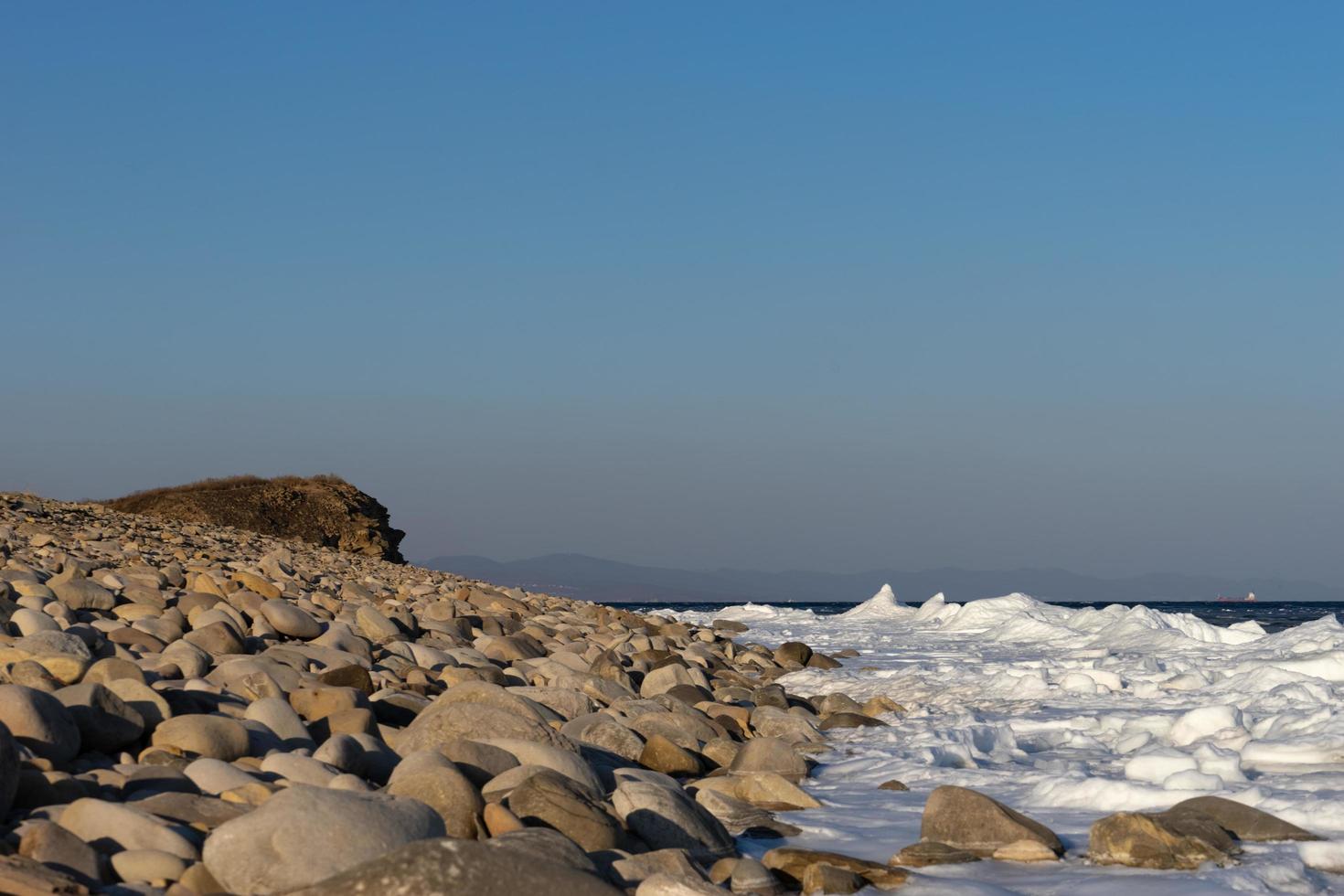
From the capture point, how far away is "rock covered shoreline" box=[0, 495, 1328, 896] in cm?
311

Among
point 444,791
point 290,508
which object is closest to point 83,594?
point 444,791

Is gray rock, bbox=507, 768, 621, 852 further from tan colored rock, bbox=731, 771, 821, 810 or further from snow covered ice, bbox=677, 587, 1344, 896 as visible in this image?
tan colored rock, bbox=731, 771, 821, 810

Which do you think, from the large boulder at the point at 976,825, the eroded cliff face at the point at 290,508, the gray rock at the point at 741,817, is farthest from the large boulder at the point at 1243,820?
the eroded cliff face at the point at 290,508

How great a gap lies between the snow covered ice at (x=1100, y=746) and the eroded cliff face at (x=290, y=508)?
14.5 meters

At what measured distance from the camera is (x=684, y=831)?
427cm

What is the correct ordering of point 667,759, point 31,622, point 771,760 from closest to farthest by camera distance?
point 31,622, point 667,759, point 771,760

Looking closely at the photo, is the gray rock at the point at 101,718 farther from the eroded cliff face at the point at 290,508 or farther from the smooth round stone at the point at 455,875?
the eroded cliff face at the point at 290,508

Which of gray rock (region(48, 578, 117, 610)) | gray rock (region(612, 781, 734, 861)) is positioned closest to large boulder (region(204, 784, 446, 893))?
gray rock (region(612, 781, 734, 861))

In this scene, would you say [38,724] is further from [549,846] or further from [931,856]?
[931,856]

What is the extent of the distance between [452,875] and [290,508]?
22901mm

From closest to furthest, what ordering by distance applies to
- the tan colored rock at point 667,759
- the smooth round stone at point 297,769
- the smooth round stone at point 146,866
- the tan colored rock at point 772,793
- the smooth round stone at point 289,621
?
1. the smooth round stone at point 146,866
2. the smooth round stone at point 297,769
3. the tan colored rock at point 772,793
4. the tan colored rock at point 667,759
5. the smooth round stone at point 289,621

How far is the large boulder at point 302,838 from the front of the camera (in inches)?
121

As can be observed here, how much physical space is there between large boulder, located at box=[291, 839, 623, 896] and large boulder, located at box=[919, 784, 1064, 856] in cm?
191

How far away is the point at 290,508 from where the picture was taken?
24.5 m
